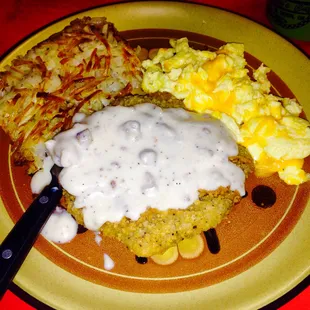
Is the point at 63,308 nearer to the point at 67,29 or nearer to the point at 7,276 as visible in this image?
the point at 7,276

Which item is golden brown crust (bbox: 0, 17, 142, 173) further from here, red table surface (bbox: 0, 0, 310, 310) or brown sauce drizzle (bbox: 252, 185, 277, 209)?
brown sauce drizzle (bbox: 252, 185, 277, 209)

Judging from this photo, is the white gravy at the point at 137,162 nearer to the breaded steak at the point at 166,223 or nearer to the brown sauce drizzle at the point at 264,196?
the breaded steak at the point at 166,223

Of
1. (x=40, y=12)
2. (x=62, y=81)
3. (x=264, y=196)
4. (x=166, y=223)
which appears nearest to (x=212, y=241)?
(x=166, y=223)

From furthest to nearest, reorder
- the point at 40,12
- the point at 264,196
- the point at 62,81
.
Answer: the point at 40,12 → the point at 62,81 → the point at 264,196

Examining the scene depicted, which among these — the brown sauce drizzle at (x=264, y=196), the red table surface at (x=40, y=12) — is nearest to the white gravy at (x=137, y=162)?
the brown sauce drizzle at (x=264, y=196)

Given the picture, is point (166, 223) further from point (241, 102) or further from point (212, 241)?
point (241, 102)

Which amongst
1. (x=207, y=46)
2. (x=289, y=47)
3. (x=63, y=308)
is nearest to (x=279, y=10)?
(x=289, y=47)
